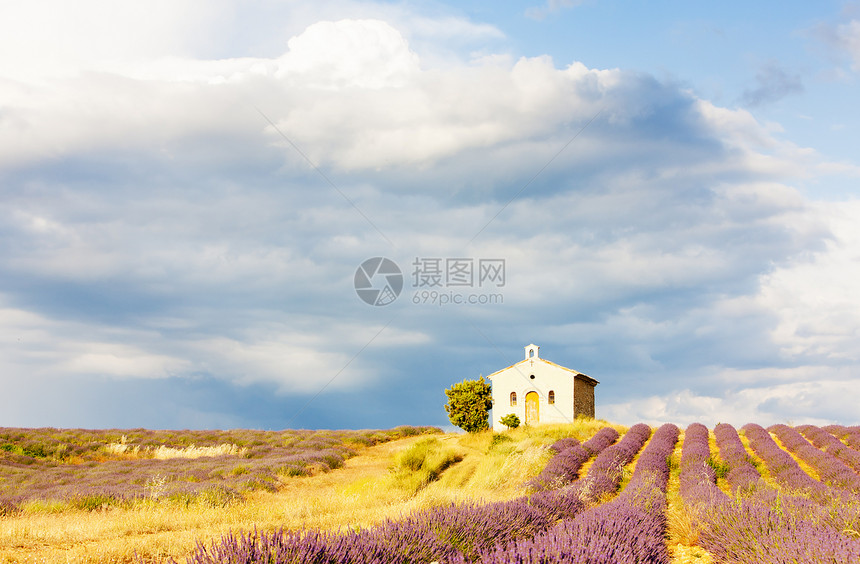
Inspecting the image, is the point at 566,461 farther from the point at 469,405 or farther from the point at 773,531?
the point at 469,405

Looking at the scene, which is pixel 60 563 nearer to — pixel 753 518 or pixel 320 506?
pixel 320 506

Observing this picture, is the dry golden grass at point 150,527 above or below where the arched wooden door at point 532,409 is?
below

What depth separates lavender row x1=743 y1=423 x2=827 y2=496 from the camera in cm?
1089

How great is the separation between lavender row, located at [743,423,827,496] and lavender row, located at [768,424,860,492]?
48 cm

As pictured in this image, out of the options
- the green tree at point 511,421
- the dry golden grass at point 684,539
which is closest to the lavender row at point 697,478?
the dry golden grass at point 684,539

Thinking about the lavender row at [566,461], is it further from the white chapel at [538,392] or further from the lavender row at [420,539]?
the white chapel at [538,392]

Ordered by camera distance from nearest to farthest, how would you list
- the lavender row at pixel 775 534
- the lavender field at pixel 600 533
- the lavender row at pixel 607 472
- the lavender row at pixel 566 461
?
the lavender field at pixel 600 533 → the lavender row at pixel 775 534 → the lavender row at pixel 607 472 → the lavender row at pixel 566 461

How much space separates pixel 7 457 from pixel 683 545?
74.6ft

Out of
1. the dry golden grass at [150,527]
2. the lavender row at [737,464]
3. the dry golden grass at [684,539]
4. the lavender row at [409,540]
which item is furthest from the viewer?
the lavender row at [737,464]

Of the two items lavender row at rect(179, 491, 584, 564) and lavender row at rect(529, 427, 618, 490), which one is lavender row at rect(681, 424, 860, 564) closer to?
lavender row at rect(179, 491, 584, 564)

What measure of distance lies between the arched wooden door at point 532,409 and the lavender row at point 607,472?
12.4m

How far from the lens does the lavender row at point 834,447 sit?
15731 mm

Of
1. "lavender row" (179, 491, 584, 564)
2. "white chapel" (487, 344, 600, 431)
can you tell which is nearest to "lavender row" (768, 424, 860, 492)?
"lavender row" (179, 491, 584, 564)

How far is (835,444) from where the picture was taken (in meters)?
18.5
